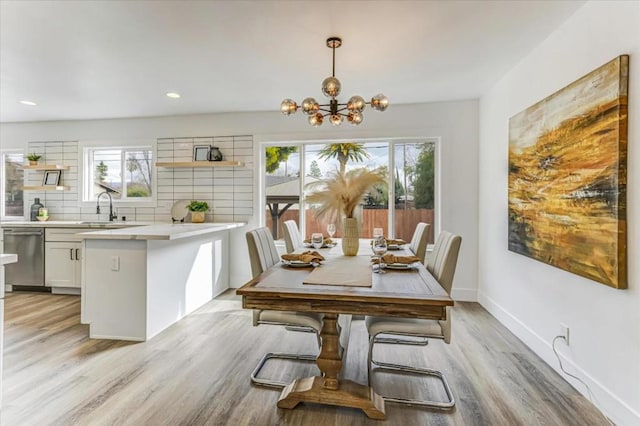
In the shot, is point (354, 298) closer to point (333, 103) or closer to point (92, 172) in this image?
point (333, 103)

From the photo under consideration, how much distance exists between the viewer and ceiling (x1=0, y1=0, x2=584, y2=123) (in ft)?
7.04

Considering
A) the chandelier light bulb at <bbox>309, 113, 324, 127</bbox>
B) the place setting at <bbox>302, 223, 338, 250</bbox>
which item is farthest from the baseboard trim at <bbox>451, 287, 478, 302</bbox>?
the chandelier light bulb at <bbox>309, 113, 324, 127</bbox>

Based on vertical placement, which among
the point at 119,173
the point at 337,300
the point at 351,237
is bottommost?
the point at 337,300

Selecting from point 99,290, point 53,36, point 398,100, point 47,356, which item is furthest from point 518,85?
point 47,356

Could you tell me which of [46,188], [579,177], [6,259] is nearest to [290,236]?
[6,259]

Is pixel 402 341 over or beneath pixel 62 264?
beneath

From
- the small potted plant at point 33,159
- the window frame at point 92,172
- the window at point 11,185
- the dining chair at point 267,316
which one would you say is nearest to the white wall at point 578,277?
the dining chair at point 267,316

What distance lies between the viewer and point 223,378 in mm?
2264

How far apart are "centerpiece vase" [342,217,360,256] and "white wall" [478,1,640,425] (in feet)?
4.71

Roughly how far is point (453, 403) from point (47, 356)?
2.90 meters

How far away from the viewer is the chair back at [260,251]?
7.29ft

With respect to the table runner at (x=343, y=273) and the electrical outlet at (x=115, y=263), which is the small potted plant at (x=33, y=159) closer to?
the electrical outlet at (x=115, y=263)

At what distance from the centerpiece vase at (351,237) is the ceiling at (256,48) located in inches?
54.7

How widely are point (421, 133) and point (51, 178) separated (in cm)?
529
